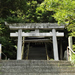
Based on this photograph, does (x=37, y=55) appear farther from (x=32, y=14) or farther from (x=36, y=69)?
(x=36, y=69)

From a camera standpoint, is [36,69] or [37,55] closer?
[36,69]

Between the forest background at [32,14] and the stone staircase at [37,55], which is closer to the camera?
the forest background at [32,14]

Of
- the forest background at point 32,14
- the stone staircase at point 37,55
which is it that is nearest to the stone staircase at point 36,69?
the forest background at point 32,14

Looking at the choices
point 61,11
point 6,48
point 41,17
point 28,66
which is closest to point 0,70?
point 28,66

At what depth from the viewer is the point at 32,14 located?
15.6 m

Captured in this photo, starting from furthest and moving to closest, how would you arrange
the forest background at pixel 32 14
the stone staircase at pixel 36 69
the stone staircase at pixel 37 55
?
the stone staircase at pixel 37 55
the forest background at pixel 32 14
the stone staircase at pixel 36 69

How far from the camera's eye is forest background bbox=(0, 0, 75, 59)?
6.78 m

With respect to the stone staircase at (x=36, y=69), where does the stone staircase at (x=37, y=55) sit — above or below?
above

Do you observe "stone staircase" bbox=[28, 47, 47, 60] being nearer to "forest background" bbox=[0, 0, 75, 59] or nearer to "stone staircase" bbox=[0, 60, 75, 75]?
"forest background" bbox=[0, 0, 75, 59]

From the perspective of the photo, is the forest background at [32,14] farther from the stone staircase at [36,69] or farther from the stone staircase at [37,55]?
the stone staircase at [36,69]

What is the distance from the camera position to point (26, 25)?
11.0 m

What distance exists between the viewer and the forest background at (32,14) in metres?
6.78

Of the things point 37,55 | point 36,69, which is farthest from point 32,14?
point 36,69

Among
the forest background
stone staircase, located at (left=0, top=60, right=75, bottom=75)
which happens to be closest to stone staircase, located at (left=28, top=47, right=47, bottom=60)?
the forest background
